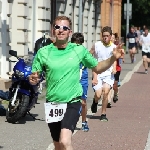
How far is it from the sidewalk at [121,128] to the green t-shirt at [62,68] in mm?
2571

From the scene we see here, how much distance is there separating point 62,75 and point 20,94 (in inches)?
212

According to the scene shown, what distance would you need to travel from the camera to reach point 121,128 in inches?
485

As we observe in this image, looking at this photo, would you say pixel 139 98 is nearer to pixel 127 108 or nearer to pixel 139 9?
pixel 127 108

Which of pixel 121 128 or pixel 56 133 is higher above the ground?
pixel 56 133

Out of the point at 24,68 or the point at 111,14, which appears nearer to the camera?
the point at 24,68

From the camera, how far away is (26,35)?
21812 mm

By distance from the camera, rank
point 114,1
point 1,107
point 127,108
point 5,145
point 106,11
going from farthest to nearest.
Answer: point 114,1 < point 106,11 < point 127,108 < point 1,107 < point 5,145

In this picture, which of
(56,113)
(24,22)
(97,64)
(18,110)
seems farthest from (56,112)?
(24,22)

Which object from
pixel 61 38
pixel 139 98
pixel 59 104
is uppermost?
pixel 61 38

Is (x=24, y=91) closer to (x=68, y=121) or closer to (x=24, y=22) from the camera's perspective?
(x=68, y=121)

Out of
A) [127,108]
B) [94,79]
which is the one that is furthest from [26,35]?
[94,79]

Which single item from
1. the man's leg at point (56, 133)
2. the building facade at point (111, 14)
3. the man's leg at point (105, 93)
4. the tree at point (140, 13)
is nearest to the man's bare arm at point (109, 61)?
the man's leg at point (56, 133)

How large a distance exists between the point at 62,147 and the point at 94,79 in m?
5.11

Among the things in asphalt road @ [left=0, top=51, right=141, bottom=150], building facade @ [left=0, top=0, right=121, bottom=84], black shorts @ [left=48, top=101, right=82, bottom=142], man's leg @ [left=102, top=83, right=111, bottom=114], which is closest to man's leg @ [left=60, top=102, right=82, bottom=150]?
black shorts @ [left=48, top=101, right=82, bottom=142]
